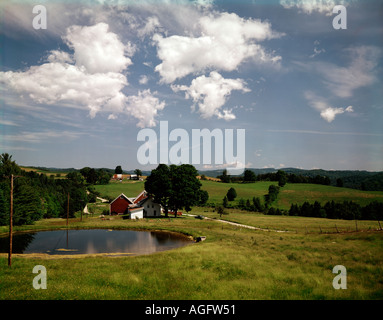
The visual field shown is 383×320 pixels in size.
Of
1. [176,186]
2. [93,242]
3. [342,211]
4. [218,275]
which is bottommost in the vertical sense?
[342,211]

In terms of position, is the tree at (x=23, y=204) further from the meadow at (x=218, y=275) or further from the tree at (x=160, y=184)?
the meadow at (x=218, y=275)

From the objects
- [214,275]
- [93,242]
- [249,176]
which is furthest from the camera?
[249,176]

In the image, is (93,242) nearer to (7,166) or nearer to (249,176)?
(7,166)

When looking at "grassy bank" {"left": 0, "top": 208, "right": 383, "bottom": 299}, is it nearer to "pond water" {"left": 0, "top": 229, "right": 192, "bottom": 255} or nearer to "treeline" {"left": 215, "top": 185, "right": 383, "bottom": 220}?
"pond water" {"left": 0, "top": 229, "right": 192, "bottom": 255}

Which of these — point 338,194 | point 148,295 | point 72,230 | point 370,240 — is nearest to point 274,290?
point 148,295

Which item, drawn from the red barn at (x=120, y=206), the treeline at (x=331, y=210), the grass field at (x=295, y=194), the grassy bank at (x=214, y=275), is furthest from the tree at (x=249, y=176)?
the grassy bank at (x=214, y=275)

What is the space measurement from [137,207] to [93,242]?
27.7 m

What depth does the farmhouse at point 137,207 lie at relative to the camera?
185ft

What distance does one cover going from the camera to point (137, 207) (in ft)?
196

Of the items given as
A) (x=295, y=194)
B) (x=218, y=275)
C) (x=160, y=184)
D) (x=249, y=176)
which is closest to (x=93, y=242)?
(x=218, y=275)

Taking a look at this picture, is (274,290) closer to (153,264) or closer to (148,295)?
(148,295)

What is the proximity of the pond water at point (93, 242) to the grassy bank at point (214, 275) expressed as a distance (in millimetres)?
6124

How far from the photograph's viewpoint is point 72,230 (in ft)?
135
